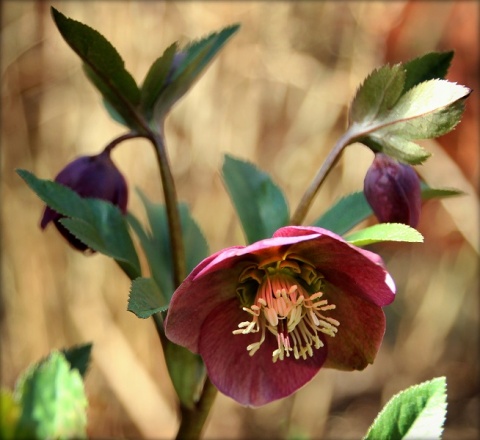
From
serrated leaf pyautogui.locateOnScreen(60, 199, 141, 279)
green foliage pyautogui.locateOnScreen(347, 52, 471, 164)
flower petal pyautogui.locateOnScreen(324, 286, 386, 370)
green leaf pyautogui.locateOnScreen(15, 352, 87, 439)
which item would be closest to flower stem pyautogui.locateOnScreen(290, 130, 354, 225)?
green foliage pyautogui.locateOnScreen(347, 52, 471, 164)

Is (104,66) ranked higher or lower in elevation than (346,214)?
higher

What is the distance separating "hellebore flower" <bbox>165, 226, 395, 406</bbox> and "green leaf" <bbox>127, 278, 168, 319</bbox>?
0.03 m

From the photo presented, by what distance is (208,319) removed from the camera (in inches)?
32.2

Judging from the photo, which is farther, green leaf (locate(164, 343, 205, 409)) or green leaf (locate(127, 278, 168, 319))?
green leaf (locate(164, 343, 205, 409))

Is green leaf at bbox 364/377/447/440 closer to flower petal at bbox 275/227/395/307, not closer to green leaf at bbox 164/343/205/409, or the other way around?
flower petal at bbox 275/227/395/307

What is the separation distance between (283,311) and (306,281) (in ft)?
0.19

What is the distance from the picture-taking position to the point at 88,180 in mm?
897

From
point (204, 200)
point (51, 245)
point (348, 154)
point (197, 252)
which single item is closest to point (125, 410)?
point (51, 245)

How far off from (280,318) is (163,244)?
229 mm

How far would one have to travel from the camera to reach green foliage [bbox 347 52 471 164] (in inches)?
29.2

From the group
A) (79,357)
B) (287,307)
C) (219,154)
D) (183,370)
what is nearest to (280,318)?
(287,307)

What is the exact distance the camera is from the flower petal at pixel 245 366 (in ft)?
2.65

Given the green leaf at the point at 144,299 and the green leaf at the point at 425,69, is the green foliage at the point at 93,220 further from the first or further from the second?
the green leaf at the point at 425,69

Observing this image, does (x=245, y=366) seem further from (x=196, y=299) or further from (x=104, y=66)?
(x=104, y=66)
